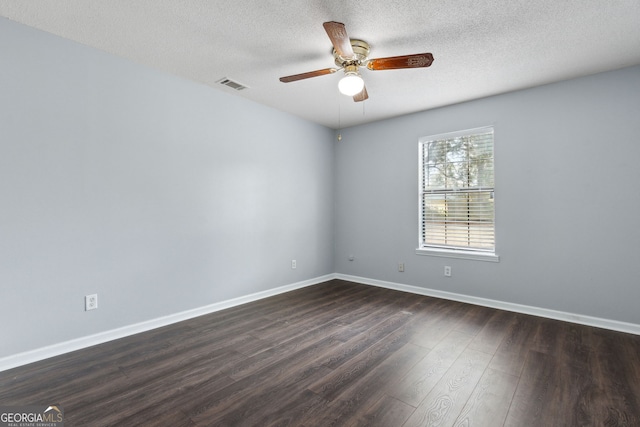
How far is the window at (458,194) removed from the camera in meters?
3.73

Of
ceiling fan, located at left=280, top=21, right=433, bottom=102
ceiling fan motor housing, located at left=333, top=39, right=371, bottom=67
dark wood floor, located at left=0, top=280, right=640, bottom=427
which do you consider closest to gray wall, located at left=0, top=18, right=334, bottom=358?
dark wood floor, located at left=0, top=280, right=640, bottom=427

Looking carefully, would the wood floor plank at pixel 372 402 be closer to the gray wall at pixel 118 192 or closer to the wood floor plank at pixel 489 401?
the wood floor plank at pixel 489 401

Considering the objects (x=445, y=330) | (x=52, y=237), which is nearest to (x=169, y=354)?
(x=52, y=237)

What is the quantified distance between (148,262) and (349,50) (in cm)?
269

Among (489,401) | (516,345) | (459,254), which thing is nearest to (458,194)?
(459,254)

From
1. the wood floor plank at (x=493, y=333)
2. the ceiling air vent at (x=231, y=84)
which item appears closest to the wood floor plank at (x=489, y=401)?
the wood floor plank at (x=493, y=333)

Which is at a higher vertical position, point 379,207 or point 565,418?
point 379,207

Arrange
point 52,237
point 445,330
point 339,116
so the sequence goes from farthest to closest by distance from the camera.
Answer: point 339,116, point 445,330, point 52,237

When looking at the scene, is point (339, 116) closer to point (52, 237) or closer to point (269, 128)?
point (269, 128)

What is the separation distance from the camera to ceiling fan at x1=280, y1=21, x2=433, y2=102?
6.61 ft

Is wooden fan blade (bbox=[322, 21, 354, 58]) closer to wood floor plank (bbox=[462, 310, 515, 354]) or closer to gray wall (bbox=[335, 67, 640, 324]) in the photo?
gray wall (bbox=[335, 67, 640, 324])

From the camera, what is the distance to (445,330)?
2.90 meters

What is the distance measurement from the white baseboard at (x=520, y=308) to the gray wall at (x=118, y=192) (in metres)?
1.87

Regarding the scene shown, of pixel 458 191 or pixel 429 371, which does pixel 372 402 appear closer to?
pixel 429 371
